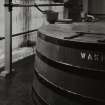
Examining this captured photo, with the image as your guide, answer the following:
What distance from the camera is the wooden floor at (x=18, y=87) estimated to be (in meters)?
2.49

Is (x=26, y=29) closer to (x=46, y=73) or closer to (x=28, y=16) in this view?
(x=28, y=16)

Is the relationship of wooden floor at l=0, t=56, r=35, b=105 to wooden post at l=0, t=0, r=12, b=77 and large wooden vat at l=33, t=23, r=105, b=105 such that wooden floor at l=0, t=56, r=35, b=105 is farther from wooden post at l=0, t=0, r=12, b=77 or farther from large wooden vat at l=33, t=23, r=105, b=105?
large wooden vat at l=33, t=23, r=105, b=105

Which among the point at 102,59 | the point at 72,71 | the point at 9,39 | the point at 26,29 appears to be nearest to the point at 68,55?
the point at 72,71

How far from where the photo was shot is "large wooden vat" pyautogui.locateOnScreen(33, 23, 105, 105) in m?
1.55

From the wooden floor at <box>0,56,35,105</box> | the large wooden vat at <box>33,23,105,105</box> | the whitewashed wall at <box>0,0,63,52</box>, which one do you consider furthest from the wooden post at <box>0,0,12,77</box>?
the large wooden vat at <box>33,23,105,105</box>

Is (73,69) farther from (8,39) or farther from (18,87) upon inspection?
(8,39)

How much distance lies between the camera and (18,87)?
114 inches

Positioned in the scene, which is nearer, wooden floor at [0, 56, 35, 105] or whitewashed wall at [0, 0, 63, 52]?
wooden floor at [0, 56, 35, 105]

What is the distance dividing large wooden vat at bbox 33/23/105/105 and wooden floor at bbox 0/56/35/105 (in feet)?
2.02

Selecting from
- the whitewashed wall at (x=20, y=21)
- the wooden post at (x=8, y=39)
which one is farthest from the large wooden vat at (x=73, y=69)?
the whitewashed wall at (x=20, y=21)

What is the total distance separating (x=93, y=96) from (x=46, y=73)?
44 centimetres

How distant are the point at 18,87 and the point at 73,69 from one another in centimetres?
A: 140

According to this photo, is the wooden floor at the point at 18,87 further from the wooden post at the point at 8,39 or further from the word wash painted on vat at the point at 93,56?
the word wash painted on vat at the point at 93,56

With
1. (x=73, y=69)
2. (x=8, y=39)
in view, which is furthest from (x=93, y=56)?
(x=8, y=39)
